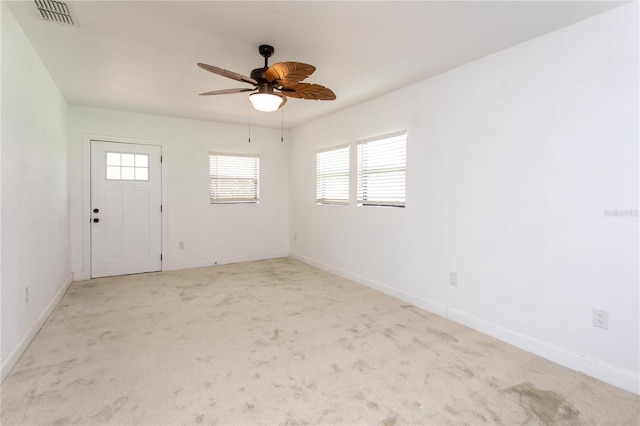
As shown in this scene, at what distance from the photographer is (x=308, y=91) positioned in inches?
110

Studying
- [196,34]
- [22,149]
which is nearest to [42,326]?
[22,149]

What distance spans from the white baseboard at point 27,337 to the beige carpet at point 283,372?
6 cm

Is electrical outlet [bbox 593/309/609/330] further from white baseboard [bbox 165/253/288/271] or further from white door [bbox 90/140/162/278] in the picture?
white door [bbox 90/140/162/278]

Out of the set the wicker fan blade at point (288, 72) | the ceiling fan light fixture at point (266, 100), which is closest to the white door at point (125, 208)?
the ceiling fan light fixture at point (266, 100)

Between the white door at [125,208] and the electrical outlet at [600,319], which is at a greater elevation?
the white door at [125,208]

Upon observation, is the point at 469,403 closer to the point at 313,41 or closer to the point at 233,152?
the point at 313,41

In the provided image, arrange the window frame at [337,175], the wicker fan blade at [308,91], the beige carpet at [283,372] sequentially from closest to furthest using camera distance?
the beige carpet at [283,372], the wicker fan blade at [308,91], the window frame at [337,175]

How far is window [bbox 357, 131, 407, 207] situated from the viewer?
384 cm

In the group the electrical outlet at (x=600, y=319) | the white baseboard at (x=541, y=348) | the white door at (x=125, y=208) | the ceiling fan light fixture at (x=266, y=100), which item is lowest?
the white baseboard at (x=541, y=348)

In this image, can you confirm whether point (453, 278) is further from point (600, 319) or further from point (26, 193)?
point (26, 193)

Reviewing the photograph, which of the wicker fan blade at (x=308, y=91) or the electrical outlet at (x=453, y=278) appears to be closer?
the wicker fan blade at (x=308, y=91)

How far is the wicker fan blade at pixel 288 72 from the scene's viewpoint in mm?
2161

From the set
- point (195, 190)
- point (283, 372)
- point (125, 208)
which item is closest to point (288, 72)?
point (283, 372)

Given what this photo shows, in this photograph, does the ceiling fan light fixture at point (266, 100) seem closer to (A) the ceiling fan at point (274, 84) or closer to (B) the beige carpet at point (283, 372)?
(A) the ceiling fan at point (274, 84)
